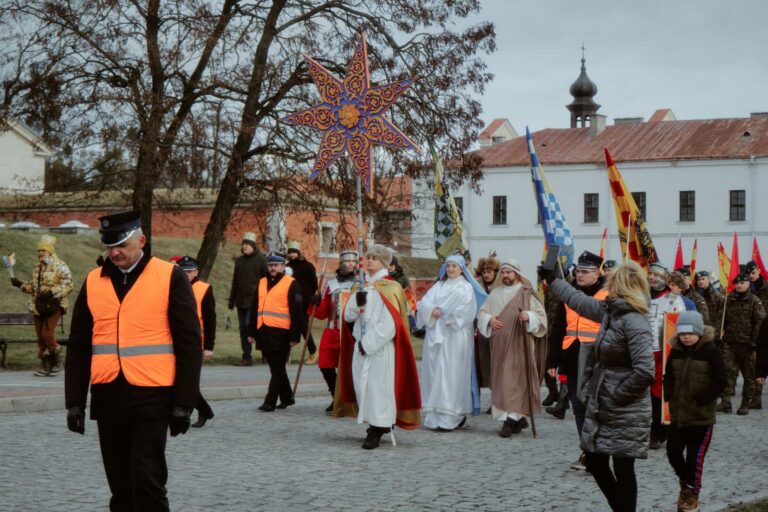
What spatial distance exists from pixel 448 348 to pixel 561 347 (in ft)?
8.41

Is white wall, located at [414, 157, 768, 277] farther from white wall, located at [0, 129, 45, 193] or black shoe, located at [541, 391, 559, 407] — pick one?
black shoe, located at [541, 391, 559, 407]

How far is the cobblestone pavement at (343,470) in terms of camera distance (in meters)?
8.20

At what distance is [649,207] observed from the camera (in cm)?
6850

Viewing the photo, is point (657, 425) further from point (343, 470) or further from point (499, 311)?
point (343, 470)

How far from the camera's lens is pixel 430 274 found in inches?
1965

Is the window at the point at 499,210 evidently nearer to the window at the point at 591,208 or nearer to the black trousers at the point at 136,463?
the window at the point at 591,208

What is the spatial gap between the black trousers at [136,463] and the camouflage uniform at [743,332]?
11271 mm

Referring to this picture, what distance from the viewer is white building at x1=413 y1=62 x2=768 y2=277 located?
6625cm

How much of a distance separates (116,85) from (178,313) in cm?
1479

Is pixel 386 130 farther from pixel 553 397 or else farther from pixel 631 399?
pixel 631 399

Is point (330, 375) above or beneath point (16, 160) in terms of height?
beneath

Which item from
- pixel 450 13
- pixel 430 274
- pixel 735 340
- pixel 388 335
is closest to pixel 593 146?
pixel 430 274

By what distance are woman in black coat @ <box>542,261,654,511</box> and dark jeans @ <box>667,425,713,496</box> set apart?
49.1 inches

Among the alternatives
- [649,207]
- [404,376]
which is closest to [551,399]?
[404,376]
